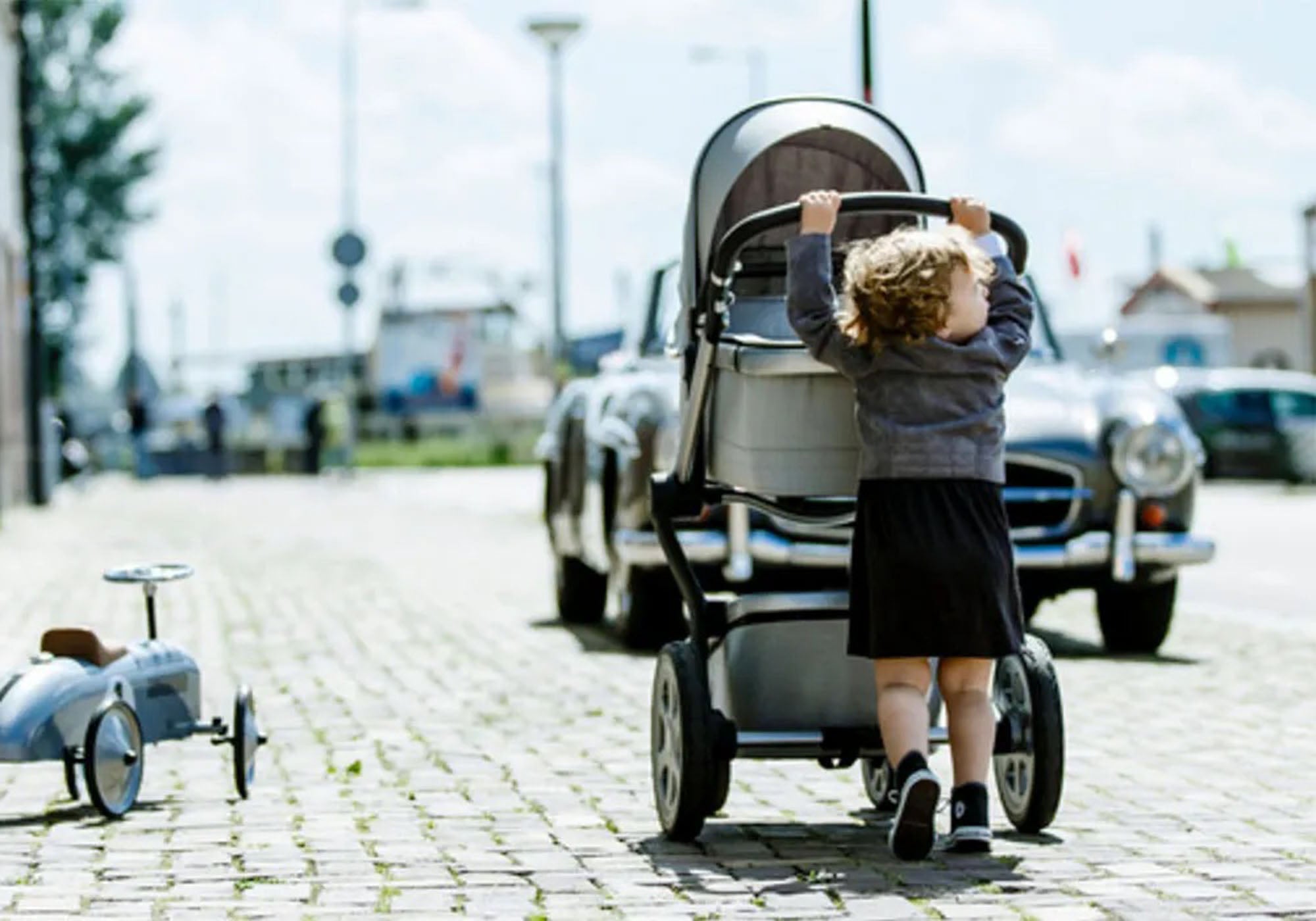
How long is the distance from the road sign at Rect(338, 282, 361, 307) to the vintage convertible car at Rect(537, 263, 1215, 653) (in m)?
30.7

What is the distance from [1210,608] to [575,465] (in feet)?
12.4

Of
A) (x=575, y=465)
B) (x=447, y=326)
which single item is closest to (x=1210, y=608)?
(x=575, y=465)

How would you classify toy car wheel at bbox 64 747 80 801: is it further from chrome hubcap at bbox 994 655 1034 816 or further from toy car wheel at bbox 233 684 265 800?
chrome hubcap at bbox 994 655 1034 816

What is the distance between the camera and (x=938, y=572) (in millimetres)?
6555

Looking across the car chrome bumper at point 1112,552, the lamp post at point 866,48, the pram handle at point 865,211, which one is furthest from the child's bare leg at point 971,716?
the lamp post at point 866,48

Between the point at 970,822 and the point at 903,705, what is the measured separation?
11.5 inches

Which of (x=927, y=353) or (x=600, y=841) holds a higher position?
(x=927, y=353)

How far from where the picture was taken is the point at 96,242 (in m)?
68.9

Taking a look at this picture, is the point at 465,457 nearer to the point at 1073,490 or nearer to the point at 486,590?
the point at 486,590

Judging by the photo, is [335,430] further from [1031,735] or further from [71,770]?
[1031,735]

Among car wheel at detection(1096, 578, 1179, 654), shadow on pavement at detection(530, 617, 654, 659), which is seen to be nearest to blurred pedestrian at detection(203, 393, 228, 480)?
shadow on pavement at detection(530, 617, 654, 659)

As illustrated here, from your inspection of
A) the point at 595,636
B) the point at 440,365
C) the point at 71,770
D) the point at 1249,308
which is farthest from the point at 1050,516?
the point at 1249,308

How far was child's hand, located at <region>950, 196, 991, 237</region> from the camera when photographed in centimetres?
680

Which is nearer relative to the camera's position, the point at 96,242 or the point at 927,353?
the point at 927,353
